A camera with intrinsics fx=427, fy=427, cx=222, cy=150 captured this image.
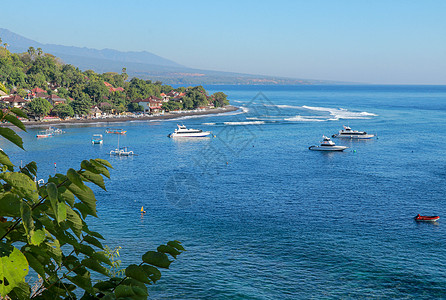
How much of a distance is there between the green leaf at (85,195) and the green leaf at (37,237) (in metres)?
0.39

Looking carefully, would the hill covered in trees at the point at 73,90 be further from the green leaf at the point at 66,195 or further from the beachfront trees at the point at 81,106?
the green leaf at the point at 66,195

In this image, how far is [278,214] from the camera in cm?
3909

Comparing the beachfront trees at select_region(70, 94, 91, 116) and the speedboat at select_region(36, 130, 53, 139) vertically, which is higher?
the beachfront trees at select_region(70, 94, 91, 116)

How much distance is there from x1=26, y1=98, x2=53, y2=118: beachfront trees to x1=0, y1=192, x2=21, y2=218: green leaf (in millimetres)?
114732

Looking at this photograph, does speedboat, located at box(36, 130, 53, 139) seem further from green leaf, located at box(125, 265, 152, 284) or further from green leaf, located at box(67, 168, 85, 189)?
green leaf, located at box(67, 168, 85, 189)

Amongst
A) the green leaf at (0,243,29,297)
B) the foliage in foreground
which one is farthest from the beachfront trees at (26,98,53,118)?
the green leaf at (0,243,29,297)

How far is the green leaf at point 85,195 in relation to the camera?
320 cm

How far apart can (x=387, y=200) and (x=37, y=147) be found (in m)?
59.2

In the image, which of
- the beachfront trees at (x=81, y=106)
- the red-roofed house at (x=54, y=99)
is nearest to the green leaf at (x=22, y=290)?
the beachfront trees at (x=81, y=106)

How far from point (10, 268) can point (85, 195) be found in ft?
2.49

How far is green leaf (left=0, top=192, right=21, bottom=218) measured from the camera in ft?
9.64

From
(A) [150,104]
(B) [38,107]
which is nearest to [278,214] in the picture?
(B) [38,107]

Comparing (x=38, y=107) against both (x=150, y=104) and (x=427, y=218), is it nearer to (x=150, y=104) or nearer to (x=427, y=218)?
(x=150, y=104)

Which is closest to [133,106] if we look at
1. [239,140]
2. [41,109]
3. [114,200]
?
[41,109]
